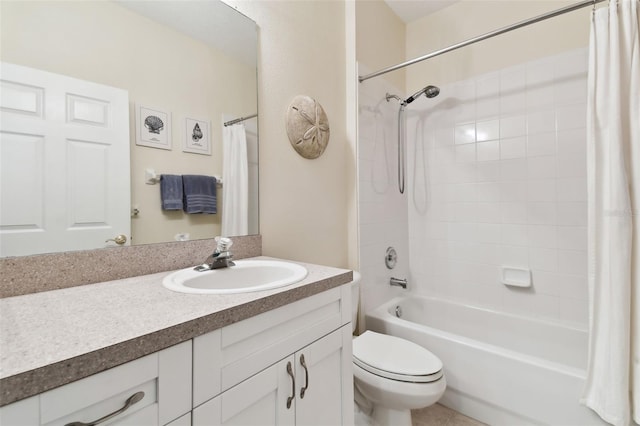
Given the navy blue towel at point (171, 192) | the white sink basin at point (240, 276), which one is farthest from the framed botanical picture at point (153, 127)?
the white sink basin at point (240, 276)

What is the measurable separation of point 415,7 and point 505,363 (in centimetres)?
240

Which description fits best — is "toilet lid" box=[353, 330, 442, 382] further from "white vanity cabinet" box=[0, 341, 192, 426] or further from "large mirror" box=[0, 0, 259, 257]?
"white vanity cabinet" box=[0, 341, 192, 426]

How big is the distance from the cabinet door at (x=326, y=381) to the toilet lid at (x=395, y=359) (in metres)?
0.32

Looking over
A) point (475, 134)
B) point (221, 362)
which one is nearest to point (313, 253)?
point (221, 362)

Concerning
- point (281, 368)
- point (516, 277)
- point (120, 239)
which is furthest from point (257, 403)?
point (516, 277)

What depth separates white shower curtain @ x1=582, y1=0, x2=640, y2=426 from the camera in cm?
112

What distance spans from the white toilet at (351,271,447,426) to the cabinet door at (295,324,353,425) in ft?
0.98

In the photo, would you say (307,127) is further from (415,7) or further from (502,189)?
(415,7)

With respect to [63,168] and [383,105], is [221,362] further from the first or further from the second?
[383,105]

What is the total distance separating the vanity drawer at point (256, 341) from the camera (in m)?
0.58

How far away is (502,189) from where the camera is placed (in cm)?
192

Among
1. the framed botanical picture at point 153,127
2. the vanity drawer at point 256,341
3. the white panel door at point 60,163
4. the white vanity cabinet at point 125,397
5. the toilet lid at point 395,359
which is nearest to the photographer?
the white vanity cabinet at point 125,397

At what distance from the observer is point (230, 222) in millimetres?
1202

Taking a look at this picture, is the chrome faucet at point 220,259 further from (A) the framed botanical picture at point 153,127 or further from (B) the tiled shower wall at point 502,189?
(B) the tiled shower wall at point 502,189
